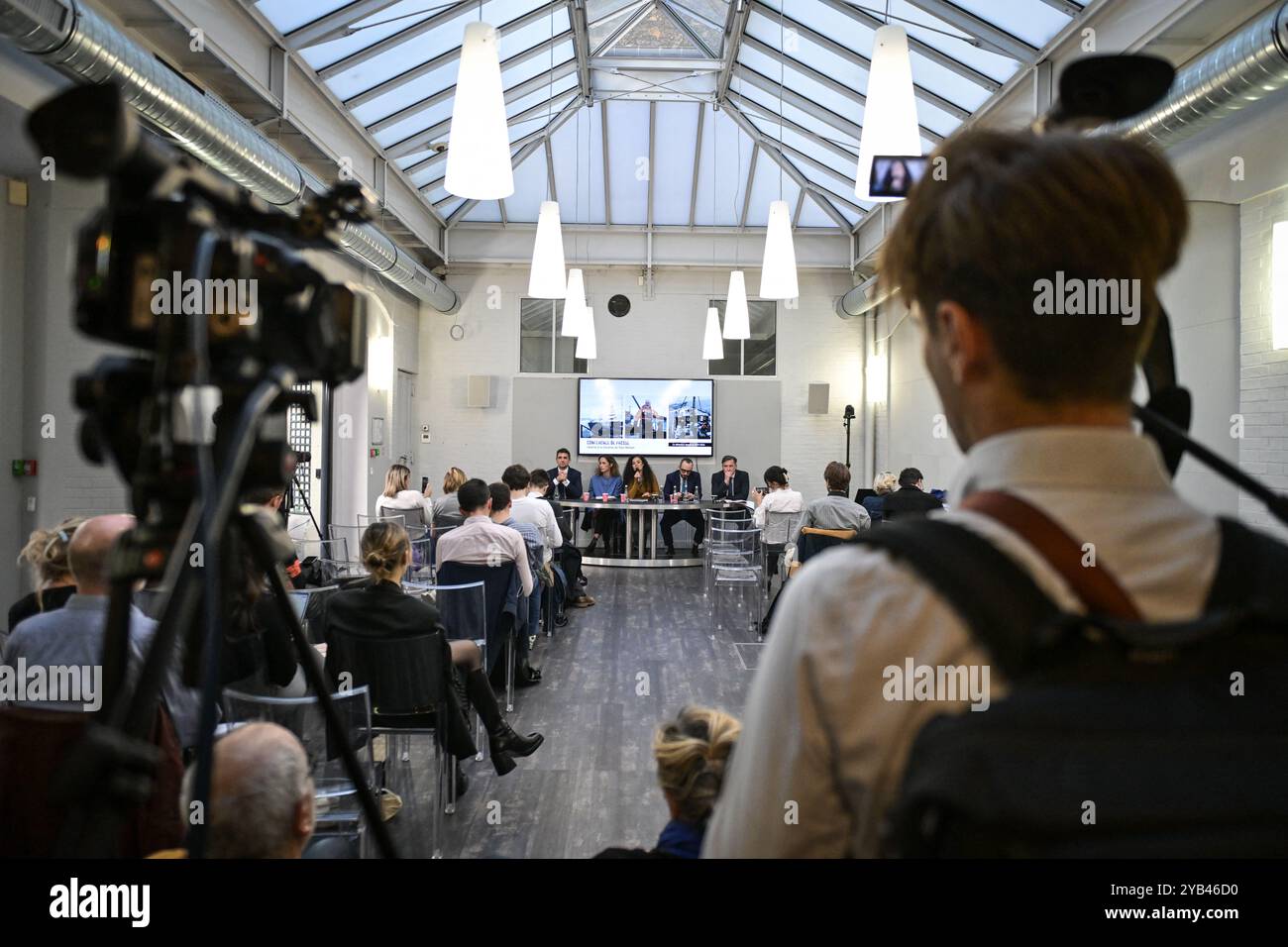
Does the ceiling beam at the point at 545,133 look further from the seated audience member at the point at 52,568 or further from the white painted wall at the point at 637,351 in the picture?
the seated audience member at the point at 52,568

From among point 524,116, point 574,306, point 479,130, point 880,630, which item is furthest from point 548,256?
point 880,630

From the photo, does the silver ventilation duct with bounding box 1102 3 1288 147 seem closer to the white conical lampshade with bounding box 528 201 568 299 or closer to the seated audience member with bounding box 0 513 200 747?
the white conical lampshade with bounding box 528 201 568 299

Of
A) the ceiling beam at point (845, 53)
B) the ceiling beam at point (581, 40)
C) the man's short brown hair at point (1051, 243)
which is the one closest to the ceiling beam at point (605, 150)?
the ceiling beam at point (581, 40)

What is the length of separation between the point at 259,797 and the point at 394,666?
1715 millimetres

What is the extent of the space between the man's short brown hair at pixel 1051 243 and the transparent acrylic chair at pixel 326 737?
6.36 feet

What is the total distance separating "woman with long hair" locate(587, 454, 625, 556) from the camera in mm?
10672

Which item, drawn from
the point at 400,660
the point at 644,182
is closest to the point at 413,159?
the point at 644,182

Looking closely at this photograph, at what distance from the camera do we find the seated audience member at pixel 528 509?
5.90m

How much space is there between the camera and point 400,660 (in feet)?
10.00

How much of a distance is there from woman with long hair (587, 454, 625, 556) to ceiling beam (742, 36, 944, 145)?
5.16 meters

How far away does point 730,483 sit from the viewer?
10805mm

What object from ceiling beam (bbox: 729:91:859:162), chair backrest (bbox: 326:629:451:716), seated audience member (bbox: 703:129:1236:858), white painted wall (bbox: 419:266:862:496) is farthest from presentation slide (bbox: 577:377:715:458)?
seated audience member (bbox: 703:129:1236:858)
